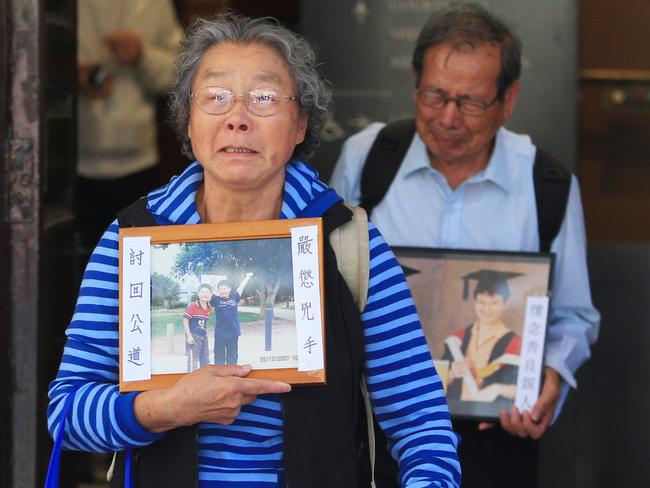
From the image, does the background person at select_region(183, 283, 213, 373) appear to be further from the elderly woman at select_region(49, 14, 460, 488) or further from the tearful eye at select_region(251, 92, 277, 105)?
the tearful eye at select_region(251, 92, 277, 105)

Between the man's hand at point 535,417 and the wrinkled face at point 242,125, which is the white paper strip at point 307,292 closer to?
the wrinkled face at point 242,125

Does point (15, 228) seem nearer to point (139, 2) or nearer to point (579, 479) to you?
point (139, 2)

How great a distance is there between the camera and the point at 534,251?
10.3ft

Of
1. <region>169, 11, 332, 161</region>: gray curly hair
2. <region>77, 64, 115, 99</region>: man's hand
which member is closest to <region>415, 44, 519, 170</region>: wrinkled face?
<region>169, 11, 332, 161</region>: gray curly hair

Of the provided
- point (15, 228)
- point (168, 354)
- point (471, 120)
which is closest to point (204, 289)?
point (168, 354)

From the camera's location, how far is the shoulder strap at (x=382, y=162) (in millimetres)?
3229

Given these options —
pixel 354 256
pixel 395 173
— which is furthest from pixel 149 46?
pixel 354 256

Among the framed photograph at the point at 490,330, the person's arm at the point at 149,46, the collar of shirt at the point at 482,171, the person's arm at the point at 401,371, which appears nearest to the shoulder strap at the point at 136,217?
the person's arm at the point at 401,371

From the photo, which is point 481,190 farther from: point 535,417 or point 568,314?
point 535,417

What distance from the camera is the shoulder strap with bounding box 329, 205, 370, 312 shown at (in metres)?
2.11

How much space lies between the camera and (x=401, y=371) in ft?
7.00

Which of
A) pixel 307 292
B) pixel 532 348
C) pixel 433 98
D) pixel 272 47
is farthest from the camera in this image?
pixel 433 98

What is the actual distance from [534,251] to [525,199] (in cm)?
15

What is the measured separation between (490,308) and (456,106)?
571mm
